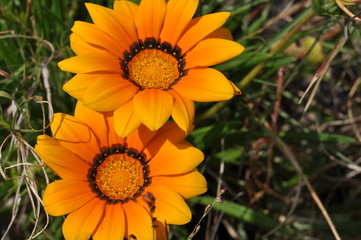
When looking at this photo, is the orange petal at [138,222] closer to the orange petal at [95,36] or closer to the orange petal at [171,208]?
the orange petal at [171,208]

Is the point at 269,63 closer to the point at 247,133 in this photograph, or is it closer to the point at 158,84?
the point at 247,133

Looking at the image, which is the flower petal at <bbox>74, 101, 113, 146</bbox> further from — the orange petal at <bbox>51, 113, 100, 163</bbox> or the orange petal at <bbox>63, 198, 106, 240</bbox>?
the orange petal at <bbox>63, 198, 106, 240</bbox>

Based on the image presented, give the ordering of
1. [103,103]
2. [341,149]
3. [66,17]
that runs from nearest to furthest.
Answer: [103,103], [66,17], [341,149]

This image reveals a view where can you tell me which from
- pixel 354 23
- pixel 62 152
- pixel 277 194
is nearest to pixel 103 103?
pixel 62 152

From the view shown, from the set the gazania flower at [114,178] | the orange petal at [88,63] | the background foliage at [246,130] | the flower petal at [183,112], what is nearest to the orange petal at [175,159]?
the gazania flower at [114,178]

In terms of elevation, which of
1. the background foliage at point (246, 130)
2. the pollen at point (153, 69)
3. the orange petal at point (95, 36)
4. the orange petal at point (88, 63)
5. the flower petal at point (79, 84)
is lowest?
the background foliage at point (246, 130)
